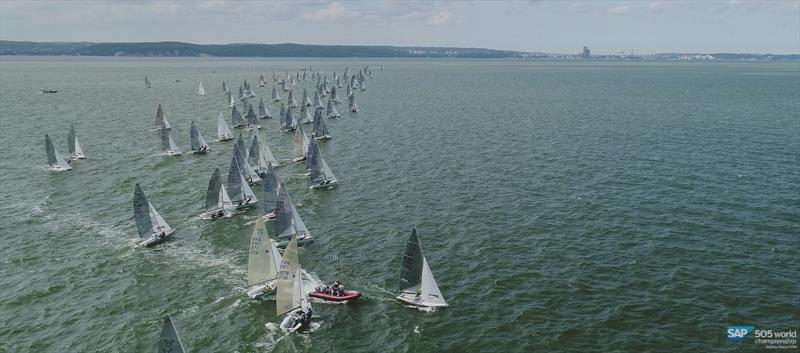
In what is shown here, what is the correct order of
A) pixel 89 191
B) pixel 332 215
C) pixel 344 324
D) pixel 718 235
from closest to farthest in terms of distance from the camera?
pixel 344 324 < pixel 718 235 < pixel 332 215 < pixel 89 191

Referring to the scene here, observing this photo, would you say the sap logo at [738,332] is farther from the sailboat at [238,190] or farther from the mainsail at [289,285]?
the sailboat at [238,190]

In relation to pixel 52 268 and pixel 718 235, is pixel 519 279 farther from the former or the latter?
pixel 52 268

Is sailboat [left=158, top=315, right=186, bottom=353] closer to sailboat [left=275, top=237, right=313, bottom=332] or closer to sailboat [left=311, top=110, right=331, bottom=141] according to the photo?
sailboat [left=275, top=237, right=313, bottom=332]

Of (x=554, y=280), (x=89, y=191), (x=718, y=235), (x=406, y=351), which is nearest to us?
(x=406, y=351)

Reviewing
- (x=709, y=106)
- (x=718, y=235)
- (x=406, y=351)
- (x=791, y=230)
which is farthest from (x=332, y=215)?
(x=709, y=106)

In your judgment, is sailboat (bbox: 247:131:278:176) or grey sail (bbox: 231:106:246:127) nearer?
sailboat (bbox: 247:131:278:176)

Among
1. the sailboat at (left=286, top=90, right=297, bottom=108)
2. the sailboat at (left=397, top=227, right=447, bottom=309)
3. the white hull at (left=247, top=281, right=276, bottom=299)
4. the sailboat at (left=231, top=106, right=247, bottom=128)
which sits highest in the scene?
the sailboat at (left=286, top=90, right=297, bottom=108)

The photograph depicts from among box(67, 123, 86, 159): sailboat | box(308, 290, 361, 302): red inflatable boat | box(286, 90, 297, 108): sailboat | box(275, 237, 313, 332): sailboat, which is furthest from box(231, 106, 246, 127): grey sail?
Result: box(275, 237, 313, 332): sailboat

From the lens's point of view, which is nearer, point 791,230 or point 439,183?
point 791,230
